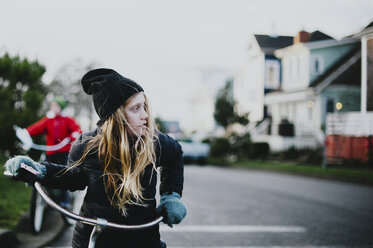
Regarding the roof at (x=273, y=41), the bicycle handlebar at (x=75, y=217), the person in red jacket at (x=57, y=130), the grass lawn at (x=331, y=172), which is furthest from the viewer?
the grass lawn at (x=331, y=172)

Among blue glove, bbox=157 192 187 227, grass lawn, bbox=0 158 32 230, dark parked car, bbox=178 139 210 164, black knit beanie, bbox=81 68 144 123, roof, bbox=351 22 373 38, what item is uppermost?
roof, bbox=351 22 373 38

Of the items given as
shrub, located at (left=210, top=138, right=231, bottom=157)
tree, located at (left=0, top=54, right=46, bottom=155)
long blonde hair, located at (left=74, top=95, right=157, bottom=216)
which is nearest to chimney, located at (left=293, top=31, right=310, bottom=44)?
long blonde hair, located at (left=74, top=95, right=157, bottom=216)

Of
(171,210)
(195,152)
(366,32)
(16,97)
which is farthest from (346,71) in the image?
(195,152)

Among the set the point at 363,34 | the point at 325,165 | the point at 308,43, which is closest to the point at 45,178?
the point at 308,43

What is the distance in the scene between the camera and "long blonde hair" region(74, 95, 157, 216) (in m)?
2.16

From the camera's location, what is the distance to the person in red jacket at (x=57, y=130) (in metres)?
6.84

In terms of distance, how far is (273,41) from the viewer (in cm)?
455

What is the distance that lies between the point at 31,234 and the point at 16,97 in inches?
176

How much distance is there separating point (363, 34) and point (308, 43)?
1.98 feet

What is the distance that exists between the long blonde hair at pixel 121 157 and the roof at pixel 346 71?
339 cm

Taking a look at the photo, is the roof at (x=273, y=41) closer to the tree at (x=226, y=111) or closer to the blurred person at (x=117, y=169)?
the blurred person at (x=117, y=169)

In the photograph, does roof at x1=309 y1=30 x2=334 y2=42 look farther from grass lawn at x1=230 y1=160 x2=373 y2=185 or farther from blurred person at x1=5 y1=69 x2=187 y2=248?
grass lawn at x1=230 y1=160 x2=373 y2=185

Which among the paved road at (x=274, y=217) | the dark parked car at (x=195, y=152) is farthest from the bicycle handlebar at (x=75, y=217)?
the dark parked car at (x=195, y=152)

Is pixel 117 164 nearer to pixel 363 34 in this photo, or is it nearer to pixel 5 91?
pixel 363 34
